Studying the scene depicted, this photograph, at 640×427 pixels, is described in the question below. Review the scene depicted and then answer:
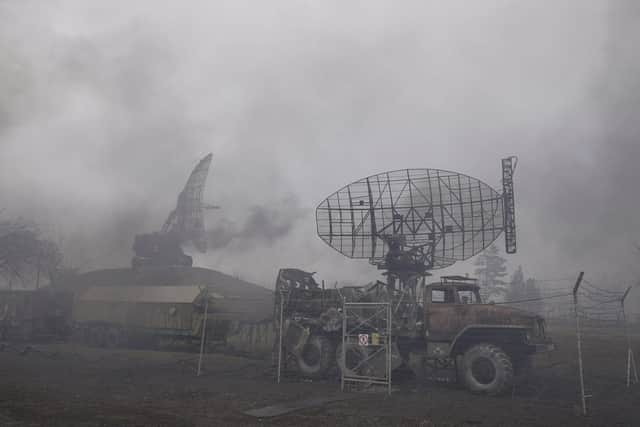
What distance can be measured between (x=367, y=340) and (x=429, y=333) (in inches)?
88.5

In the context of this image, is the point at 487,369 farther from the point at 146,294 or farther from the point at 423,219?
the point at 146,294

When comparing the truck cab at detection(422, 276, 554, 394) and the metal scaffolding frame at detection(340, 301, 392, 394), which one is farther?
the metal scaffolding frame at detection(340, 301, 392, 394)

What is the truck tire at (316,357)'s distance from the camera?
57.8ft

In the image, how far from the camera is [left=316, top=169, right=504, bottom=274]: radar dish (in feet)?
65.2

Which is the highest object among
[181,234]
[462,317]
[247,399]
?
[181,234]

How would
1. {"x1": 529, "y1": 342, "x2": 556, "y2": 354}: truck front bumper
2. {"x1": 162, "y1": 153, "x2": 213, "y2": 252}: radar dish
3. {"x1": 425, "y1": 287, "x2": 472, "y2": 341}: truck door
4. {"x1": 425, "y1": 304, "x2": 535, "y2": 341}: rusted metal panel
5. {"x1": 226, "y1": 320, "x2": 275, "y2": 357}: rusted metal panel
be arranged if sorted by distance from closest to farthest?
{"x1": 529, "y1": 342, "x2": 556, "y2": 354}: truck front bumper < {"x1": 425, "y1": 304, "x2": 535, "y2": 341}: rusted metal panel < {"x1": 425, "y1": 287, "x2": 472, "y2": 341}: truck door < {"x1": 226, "y1": 320, "x2": 275, "y2": 357}: rusted metal panel < {"x1": 162, "y1": 153, "x2": 213, "y2": 252}: radar dish

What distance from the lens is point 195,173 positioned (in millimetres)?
48125

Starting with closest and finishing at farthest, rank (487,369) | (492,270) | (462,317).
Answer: (487,369)
(462,317)
(492,270)

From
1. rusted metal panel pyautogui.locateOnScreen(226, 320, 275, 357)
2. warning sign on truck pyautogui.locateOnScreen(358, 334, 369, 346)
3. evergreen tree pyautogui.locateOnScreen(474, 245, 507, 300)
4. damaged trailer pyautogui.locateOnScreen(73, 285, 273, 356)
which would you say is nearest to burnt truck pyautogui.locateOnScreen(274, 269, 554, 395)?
warning sign on truck pyautogui.locateOnScreen(358, 334, 369, 346)

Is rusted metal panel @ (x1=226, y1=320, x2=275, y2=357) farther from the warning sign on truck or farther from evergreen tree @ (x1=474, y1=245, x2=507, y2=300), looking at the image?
evergreen tree @ (x1=474, y1=245, x2=507, y2=300)

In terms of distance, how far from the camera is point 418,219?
808 inches

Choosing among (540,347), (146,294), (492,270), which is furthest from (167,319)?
(492,270)

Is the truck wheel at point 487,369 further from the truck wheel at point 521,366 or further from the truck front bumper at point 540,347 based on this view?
the truck wheel at point 521,366

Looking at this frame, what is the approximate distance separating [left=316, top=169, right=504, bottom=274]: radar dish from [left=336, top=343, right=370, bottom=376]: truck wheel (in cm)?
476
